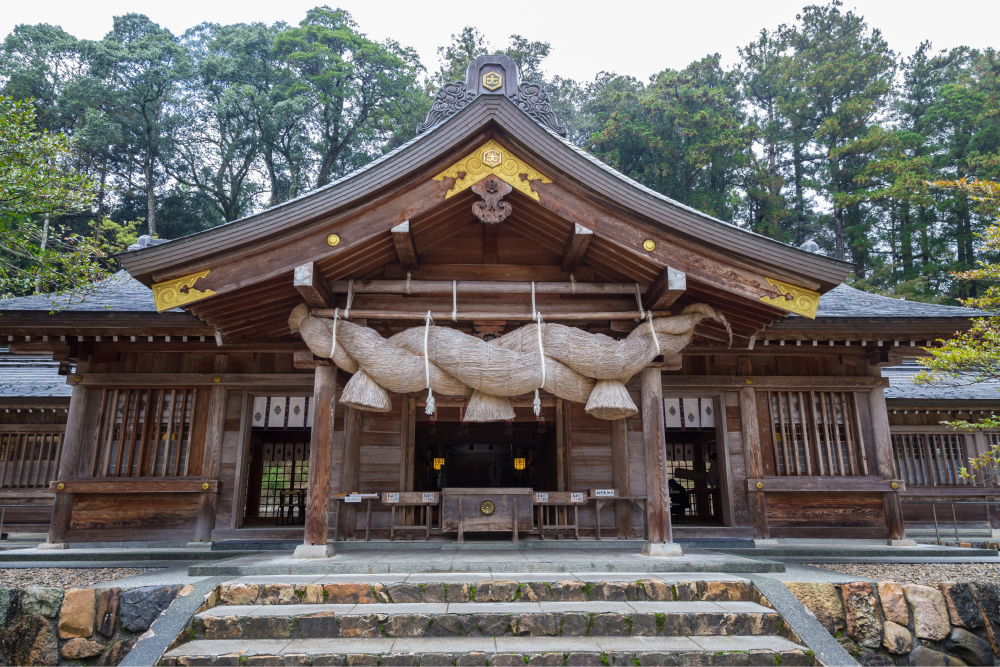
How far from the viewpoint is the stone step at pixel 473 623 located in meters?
4.39

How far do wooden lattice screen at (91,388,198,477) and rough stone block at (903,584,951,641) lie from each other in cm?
863

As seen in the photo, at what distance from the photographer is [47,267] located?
732 centimetres

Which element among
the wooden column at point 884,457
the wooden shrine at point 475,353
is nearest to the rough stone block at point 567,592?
the wooden shrine at point 475,353

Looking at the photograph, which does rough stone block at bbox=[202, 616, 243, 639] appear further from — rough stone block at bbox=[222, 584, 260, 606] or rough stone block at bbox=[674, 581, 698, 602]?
rough stone block at bbox=[674, 581, 698, 602]

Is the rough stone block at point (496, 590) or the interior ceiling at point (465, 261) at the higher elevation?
the interior ceiling at point (465, 261)

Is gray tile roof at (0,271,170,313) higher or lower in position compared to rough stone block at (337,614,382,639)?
higher

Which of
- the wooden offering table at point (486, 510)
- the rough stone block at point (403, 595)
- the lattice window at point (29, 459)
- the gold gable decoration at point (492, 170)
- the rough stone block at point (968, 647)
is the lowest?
the rough stone block at point (968, 647)

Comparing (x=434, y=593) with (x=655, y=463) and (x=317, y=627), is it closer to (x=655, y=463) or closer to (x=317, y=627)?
(x=317, y=627)

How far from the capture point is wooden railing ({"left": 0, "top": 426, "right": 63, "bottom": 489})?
1059cm

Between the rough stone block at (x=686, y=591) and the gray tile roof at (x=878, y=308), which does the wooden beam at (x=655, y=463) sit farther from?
the gray tile roof at (x=878, y=308)

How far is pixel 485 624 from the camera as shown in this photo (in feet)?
14.5

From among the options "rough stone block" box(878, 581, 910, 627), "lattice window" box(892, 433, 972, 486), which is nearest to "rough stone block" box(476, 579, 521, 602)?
"rough stone block" box(878, 581, 910, 627)

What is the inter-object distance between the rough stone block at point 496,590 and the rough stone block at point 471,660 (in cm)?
78

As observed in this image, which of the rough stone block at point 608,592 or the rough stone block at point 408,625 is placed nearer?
the rough stone block at point 408,625
